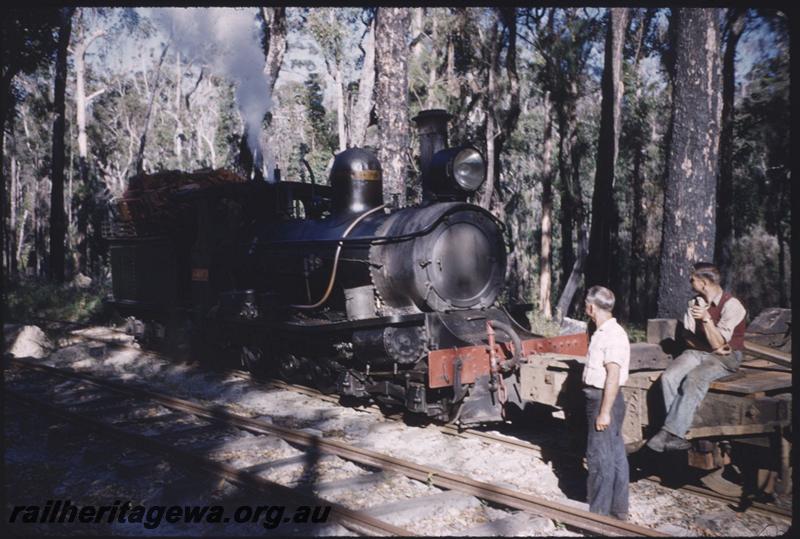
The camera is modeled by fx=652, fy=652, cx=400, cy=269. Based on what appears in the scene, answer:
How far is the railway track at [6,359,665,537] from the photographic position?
450 cm

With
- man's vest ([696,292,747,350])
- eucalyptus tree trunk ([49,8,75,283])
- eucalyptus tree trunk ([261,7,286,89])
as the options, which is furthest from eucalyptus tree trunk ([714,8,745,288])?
eucalyptus tree trunk ([49,8,75,283])

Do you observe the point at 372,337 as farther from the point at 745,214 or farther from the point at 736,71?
the point at 745,214

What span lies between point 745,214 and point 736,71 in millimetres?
7611

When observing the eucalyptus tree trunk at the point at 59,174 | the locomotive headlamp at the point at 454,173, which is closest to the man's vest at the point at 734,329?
the locomotive headlamp at the point at 454,173

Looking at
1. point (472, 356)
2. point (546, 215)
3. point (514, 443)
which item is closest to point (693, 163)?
point (472, 356)

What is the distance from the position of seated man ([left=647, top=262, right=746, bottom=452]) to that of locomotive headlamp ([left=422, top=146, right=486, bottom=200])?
304 cm

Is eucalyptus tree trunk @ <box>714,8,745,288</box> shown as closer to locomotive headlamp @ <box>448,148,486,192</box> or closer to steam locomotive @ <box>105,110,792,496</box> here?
locomotive headlamp @ <box>448,148,486,192</box>

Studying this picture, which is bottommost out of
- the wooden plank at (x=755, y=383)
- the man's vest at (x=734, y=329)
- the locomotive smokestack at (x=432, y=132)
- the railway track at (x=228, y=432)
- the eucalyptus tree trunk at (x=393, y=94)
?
the railway track at (x=228, y=432)

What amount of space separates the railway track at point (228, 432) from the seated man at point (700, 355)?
0.97 meters

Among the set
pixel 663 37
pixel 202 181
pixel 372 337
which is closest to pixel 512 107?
pixel 663 37

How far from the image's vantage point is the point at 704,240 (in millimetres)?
8055

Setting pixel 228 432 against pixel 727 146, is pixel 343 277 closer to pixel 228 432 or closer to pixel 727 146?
pixel 228 432

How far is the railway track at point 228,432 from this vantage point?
4500 mm

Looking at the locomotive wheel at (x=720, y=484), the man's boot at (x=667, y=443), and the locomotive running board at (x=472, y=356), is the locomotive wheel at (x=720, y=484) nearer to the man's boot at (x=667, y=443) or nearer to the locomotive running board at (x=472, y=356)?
the man's boot at (x=667, y=443)
